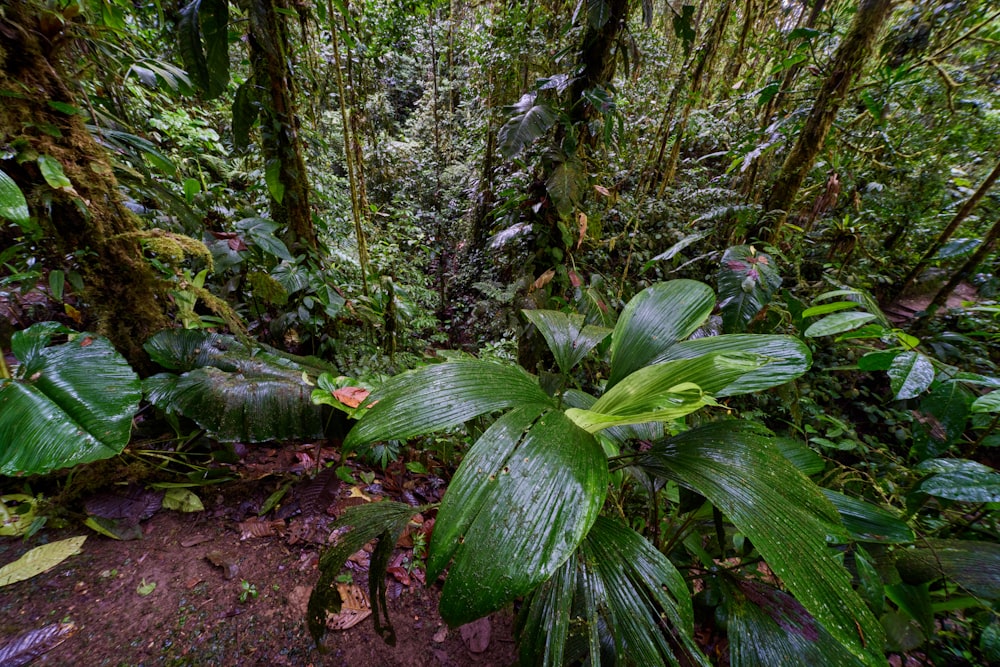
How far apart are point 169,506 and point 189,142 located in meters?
2.30

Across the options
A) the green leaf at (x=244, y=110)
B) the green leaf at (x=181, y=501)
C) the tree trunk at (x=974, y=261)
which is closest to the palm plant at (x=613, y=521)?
the green leaf at (x=181, y=501)

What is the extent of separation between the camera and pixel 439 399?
0.64 m

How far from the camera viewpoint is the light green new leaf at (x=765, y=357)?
668 mm

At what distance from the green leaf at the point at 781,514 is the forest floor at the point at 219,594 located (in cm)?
82

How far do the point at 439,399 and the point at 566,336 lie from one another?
1.50 ft

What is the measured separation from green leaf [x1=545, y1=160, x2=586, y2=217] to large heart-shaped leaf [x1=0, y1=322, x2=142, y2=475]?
1.67 metres

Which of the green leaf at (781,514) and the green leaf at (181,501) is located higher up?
the green leaf at (781,514)

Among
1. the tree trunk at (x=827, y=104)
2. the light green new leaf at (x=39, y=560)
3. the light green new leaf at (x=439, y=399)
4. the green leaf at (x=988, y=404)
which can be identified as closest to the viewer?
the light green new leaf at (x=439, y=399)

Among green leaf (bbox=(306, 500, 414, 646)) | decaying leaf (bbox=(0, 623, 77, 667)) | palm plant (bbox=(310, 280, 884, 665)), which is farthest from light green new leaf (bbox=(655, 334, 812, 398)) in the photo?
decaying leaf (bbox=(0, 623, 77, 667))

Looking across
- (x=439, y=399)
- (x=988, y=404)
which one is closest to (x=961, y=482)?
(x=988, y=404)

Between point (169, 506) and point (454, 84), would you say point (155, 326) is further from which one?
point (454, 84)

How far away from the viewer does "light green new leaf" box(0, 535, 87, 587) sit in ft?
3.04

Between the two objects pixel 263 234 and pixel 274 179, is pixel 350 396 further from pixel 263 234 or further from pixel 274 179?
pixel 274 179

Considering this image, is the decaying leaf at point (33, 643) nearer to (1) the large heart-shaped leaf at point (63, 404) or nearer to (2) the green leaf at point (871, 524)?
(1) the large heart-shaped leaf at point (63, 404)
